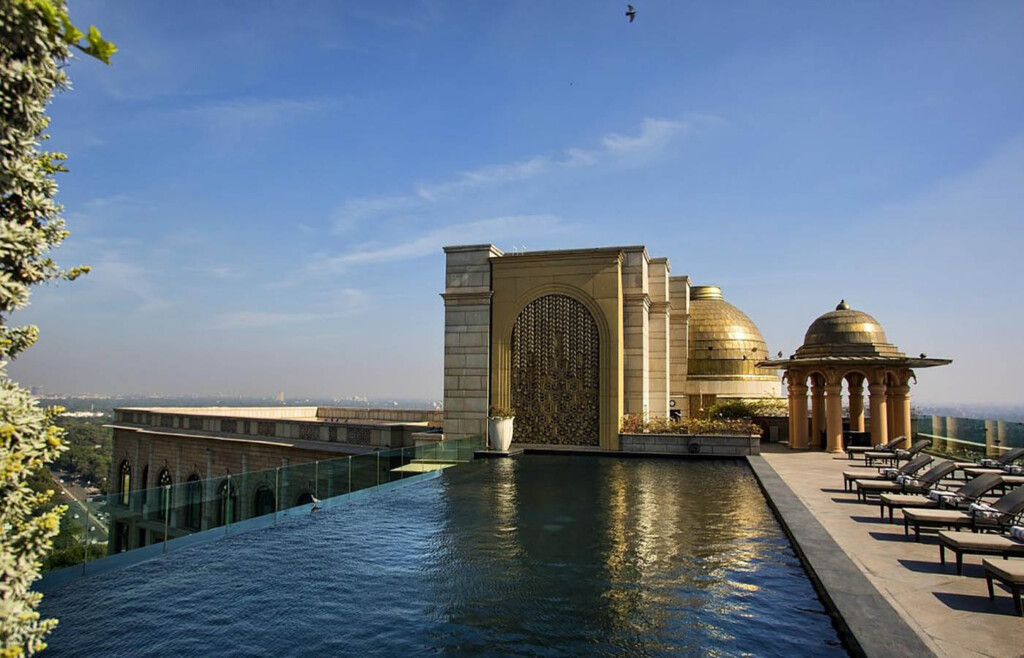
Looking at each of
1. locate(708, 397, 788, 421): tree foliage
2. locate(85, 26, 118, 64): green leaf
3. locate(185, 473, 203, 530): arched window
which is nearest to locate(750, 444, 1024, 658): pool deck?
locate(85, 26, 118, 64): green leaf

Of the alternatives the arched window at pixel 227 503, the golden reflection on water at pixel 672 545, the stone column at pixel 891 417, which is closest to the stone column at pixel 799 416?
the stone column at pixel 891 417

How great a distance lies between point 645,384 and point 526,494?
10966 millimetres

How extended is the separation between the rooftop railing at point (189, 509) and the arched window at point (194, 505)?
0.05 ft

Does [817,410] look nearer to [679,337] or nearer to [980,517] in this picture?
[679,337]

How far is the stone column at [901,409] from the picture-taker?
71.5ft

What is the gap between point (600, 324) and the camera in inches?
900

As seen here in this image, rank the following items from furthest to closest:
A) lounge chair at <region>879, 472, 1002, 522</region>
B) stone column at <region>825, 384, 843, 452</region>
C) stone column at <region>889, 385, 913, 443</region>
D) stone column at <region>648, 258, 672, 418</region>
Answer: stone column at <region>648, 258, 672, 418</region> < stone column at <region>889, 385, 913, 443</region> < stone column at <region>825, 384, 843, 452</region> < lounge chair at <region>879, 472, 1002, 522</region>

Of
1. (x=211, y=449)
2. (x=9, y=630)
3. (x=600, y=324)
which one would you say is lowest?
(x=211, y=449)

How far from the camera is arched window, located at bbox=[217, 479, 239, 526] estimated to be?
1015 centimetres

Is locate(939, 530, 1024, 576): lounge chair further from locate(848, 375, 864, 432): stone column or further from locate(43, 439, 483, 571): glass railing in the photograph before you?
locate(848, 375, 864, 432): stone column

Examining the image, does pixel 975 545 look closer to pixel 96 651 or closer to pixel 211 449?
pixel 96 651

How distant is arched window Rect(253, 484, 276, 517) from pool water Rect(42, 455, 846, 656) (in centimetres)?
54

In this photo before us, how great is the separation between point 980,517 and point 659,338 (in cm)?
1878

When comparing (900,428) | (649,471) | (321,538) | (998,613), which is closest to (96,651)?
(321,538)
